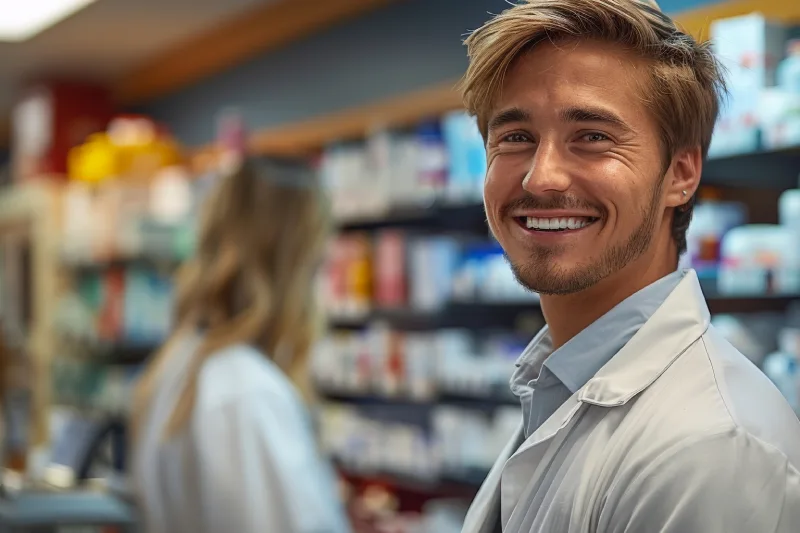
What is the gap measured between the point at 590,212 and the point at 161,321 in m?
5.44

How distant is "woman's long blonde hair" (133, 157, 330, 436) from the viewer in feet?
8.46

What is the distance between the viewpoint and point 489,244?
4.10 m

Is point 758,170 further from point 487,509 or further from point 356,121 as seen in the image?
point 356,121

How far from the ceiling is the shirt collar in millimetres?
4765

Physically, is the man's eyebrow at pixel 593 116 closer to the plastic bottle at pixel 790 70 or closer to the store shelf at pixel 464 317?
the plastic bottle at pixel 790 70

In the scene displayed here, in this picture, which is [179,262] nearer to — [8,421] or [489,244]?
[8,421]

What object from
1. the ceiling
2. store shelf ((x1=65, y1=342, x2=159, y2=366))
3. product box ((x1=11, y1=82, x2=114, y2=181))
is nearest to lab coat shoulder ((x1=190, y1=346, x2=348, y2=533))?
the ceiling

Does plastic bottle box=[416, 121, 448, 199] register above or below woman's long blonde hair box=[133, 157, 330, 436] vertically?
above

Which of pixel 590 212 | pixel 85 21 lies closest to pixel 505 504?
pixel 590 212

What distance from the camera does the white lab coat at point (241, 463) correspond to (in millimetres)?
2371

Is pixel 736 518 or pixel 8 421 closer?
pixel 736 518

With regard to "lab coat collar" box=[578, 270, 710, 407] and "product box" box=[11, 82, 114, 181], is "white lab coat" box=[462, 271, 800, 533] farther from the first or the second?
"product box" box=[11, 82, 114, 181]

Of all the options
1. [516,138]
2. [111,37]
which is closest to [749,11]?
[516,138]

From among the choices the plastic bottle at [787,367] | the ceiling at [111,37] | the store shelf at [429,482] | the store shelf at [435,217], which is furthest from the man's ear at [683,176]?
the ceiling at [111,37]
